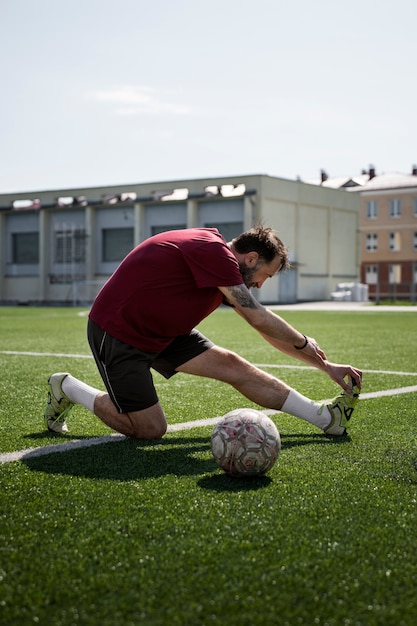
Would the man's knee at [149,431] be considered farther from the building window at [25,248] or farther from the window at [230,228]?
the building window at [25,248]

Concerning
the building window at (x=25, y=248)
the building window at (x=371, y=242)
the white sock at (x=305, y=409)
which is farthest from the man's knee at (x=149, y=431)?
the building window at (x=371, y=242)

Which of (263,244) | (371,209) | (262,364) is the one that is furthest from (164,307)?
(371,209)

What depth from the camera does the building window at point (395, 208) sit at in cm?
7150

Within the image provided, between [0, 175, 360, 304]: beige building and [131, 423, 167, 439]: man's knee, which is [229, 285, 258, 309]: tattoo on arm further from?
[0, 175, 360, 304]: beige building

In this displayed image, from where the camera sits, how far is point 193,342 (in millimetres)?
5578

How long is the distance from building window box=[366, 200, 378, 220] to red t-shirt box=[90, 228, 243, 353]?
70.0 m

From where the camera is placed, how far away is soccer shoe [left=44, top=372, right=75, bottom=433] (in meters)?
5.55

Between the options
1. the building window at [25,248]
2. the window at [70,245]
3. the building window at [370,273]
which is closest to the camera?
the window at [70,245]

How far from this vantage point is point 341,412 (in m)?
5.39

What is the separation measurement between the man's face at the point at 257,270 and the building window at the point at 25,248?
185 ft

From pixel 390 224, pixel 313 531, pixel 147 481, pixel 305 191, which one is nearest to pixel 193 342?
pixel 147 481

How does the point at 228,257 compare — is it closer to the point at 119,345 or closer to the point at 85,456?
the point at 119,345

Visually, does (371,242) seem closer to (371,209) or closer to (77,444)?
(371,209)

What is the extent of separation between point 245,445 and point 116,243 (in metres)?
53.5
